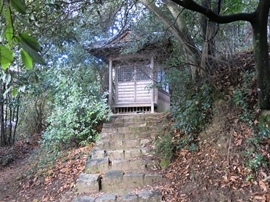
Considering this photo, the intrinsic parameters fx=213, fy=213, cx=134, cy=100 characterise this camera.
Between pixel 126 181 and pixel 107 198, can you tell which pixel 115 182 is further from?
pixel 107 198

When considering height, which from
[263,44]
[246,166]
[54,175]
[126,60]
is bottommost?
[54,175]

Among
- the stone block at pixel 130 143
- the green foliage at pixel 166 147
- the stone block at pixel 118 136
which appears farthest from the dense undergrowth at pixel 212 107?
the stone block at pixel 118 136

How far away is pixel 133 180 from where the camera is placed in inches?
139

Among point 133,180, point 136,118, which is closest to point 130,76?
point 136,118

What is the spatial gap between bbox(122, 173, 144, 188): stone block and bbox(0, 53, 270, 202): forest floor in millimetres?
352

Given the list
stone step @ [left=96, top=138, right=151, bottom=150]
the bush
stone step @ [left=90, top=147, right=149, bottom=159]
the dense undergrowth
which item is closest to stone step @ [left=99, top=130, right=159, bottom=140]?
stone step @ [left=96, top=138, right=151, bottom=150]

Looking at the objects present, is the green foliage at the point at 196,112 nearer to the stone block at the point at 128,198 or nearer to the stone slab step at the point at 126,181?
the stone slab step at the point at 126,181

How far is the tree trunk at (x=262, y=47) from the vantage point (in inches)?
101

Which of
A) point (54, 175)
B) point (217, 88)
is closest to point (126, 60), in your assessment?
point (217, 88)

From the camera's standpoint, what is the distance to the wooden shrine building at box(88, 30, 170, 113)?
6863 millimetres

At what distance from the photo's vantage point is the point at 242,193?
2.59m

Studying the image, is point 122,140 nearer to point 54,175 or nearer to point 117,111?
point 54,175

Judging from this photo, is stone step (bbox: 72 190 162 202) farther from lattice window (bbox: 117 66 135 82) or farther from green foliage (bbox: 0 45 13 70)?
lattice window (bbox: 117 66 135 82)

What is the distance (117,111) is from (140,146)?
3370 mm
